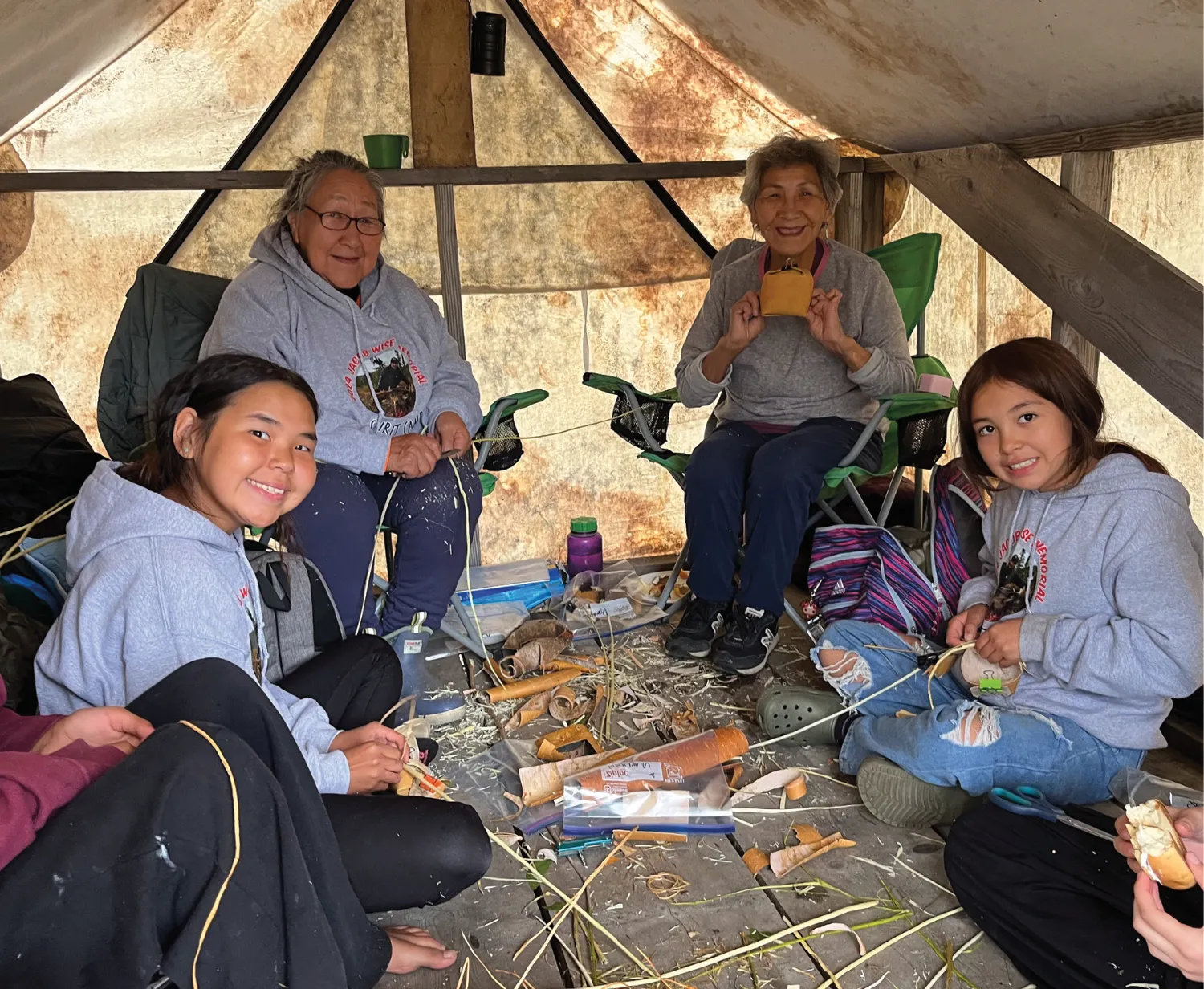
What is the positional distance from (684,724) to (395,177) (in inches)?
78.2

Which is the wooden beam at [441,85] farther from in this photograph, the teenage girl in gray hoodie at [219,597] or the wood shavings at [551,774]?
the wood shavings at [551,774]

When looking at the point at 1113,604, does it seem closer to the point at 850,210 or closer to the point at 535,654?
the point at 535,654

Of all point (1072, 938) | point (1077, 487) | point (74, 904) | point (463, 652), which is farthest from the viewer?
point (463, 652)

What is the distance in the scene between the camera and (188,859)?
1.23 metres

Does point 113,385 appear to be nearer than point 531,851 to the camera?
No

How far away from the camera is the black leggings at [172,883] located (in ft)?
3.83

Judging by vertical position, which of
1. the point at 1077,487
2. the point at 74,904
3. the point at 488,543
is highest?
the point at 1077,487

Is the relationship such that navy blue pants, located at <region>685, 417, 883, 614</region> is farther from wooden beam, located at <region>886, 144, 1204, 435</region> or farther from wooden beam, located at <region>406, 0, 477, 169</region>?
wooden beam, located at <region>406, 0, 477, 169</region>

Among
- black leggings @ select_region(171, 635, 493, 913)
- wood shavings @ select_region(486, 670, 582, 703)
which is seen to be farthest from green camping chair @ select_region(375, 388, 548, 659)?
black leggings @ select_region(171, 635, 493, 913)

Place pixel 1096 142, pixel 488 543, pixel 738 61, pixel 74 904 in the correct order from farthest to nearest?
pixel 488 543 < pixel 738 61 < pixel 1096 142 < pixel 74 904

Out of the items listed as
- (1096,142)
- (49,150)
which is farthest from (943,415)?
(49,150)

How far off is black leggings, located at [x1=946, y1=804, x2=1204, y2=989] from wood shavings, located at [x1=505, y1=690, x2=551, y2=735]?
1.16 meters

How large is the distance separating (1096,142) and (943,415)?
74 centimetres

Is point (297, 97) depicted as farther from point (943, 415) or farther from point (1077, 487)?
point (1077, 487)
